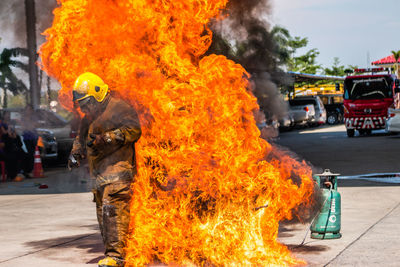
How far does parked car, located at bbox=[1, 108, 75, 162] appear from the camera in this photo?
17.6 metres

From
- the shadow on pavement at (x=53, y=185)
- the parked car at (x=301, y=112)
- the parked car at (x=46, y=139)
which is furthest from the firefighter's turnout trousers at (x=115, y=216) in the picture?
the parked car at (x=301, y=112)

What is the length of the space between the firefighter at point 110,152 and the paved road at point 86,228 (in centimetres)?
89

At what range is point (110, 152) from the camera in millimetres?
5547

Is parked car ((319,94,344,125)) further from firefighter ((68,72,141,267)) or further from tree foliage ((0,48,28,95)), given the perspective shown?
firefighter ((68,72,141,267))

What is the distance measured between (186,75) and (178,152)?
0.81m

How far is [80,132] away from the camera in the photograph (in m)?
5.90

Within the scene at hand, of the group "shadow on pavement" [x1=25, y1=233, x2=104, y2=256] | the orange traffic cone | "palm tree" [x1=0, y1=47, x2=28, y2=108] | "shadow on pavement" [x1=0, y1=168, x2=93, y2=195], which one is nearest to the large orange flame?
"shadow on pavement" [x1=25, y1=233, x2=104, y2=256]

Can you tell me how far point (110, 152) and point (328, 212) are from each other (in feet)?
8.64

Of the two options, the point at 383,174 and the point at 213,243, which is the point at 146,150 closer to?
the point at 213,243

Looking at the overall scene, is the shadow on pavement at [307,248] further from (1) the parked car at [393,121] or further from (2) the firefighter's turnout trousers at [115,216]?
(1) the parked car at [393,121]

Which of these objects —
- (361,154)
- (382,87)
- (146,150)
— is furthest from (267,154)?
(382,87)

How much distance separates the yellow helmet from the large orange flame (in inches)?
28.1

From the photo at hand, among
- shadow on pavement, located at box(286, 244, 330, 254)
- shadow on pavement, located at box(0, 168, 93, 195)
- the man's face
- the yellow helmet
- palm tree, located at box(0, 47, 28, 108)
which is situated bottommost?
shadow on pavement, located at box(286, 244, 330, 254)

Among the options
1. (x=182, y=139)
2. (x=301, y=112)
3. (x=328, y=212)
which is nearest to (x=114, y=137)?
(x=182, y=139)
